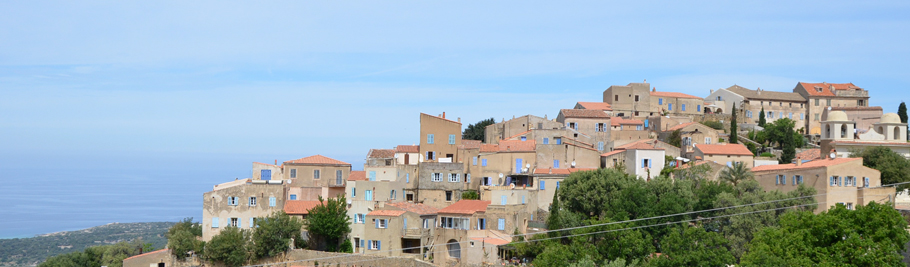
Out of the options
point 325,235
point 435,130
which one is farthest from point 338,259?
point 435,130

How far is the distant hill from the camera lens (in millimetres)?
135250

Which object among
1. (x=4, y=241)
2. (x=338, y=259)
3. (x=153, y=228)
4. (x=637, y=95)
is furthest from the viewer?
(x=153, y=228)

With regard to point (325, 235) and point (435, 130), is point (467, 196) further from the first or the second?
point (325, 235)

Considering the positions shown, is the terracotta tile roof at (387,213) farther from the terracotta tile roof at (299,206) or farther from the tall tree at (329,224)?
the terracotta tile roof at (299,206)

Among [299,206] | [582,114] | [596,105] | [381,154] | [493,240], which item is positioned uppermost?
[596,105]

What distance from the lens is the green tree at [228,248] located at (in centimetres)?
5603

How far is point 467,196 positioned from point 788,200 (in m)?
21.6

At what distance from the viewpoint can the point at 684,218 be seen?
169 ft

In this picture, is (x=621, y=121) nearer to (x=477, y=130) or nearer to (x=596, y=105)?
(x=596, y=105)

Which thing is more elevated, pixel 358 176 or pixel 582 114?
pixel 582 114

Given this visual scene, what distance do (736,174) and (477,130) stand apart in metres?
32.1

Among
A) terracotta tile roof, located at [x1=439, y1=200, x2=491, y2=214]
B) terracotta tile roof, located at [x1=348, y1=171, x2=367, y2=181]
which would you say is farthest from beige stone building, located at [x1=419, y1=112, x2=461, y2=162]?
terracotta tile roof, located at [x1=439, y1=200, x2=491, y2=214]

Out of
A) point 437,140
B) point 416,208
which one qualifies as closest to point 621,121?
point 437,140

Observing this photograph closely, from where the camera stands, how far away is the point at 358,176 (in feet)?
205
